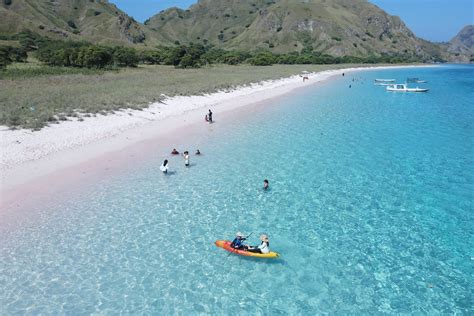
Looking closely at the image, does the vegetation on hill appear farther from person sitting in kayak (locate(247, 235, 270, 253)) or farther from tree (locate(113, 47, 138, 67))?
person sitting in kayak (locate(247, 235, 270, 253))

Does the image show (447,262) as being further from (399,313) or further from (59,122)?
(59,122)

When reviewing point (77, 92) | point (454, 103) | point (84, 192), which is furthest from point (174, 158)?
point (454, 103)

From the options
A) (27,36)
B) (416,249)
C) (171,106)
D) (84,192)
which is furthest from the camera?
(27,36)

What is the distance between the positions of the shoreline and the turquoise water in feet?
10.8

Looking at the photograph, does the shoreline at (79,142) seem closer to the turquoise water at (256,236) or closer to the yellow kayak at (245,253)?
the turquoise water at (256,236)

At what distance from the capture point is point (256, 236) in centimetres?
1716

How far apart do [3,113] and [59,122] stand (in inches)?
201

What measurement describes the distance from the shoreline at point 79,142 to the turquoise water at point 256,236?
3292 mm

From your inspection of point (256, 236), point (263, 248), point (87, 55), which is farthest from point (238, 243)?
point (87, 55)

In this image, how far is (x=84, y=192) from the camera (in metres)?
21.9

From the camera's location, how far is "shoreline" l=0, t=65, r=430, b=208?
2311cm

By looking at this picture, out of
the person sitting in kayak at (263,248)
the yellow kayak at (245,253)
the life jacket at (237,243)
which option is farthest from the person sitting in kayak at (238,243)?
the person sitting in kayak at (263,248)

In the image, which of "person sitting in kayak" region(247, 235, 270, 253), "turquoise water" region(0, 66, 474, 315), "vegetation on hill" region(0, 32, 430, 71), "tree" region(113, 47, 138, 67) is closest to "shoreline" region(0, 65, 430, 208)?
"turquoise water" region(0, 66, 474, 315)

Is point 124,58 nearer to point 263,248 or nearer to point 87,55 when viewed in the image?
Result: point 87,55
